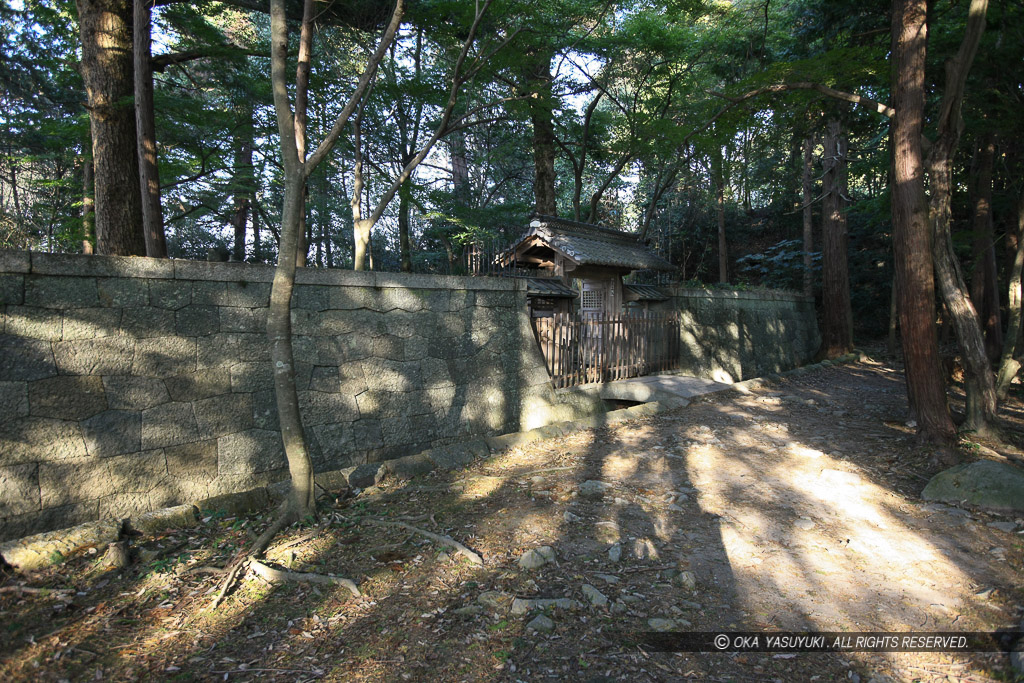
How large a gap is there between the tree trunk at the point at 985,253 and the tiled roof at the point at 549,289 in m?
6.65

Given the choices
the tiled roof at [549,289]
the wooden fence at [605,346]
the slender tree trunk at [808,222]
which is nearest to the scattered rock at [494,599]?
the wooden fence at [605,346]

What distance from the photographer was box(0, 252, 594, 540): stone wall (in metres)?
3.41

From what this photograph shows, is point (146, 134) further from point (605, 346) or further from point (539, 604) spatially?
point (605, 346)

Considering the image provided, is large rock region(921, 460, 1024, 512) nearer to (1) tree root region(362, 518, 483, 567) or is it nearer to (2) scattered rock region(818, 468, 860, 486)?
(2) scattered rock region(818, 468, 860, 486)

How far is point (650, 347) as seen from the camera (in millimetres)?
10453

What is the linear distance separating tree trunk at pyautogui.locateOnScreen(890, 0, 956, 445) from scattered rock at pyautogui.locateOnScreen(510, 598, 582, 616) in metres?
5.35

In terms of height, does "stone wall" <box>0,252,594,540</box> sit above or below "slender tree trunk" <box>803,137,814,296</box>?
below

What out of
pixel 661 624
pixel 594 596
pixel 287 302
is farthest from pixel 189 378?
pixel 661 624

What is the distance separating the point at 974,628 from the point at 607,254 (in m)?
9.21

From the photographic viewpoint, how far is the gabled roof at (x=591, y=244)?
1052 centimetres

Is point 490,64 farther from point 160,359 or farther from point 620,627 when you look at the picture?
point 620,627

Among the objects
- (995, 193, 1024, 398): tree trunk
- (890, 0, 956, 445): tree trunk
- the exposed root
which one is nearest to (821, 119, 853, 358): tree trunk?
(995, 193, 1024, 398): tree trunk

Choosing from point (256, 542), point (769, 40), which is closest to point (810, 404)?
point (256, 542)

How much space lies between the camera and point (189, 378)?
4.07m
